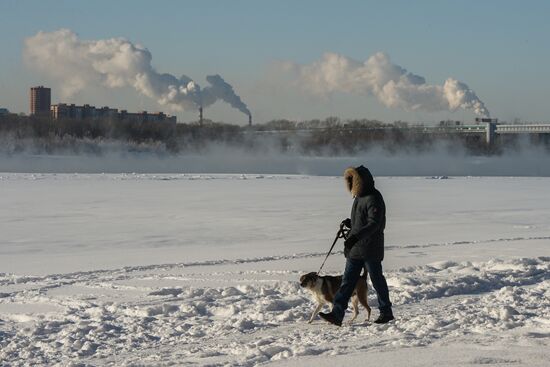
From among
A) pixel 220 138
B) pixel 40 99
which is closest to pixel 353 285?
pixel 220 138

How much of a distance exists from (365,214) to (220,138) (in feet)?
323

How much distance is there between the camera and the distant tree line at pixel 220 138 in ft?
299

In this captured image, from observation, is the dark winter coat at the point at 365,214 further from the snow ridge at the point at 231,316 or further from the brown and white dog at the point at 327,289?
the snow ridge at the point at 231,316

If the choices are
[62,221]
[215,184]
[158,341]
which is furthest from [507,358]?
[215,184]

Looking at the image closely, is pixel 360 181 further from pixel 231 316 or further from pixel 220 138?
pixel 220 138

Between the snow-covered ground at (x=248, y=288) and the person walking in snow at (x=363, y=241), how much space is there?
0.23 m

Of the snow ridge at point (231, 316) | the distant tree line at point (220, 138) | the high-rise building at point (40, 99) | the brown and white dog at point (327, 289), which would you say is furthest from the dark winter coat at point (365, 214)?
the high-rise building at point (40, 99)

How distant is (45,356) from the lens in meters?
6.96

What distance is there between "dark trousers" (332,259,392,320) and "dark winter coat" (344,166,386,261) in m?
0.09

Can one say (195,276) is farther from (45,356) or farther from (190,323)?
(45,356)

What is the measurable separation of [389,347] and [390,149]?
101759 millimetres

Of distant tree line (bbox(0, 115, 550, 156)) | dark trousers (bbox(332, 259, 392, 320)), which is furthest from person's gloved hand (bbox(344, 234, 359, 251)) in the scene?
distant tree line (bbox(0, 115, 550, 156))

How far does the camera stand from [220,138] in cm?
10562

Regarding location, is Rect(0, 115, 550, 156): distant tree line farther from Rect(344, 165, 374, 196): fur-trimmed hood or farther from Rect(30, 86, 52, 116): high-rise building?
Rect(344, 165, 374, 196): fur-trimmed hood
